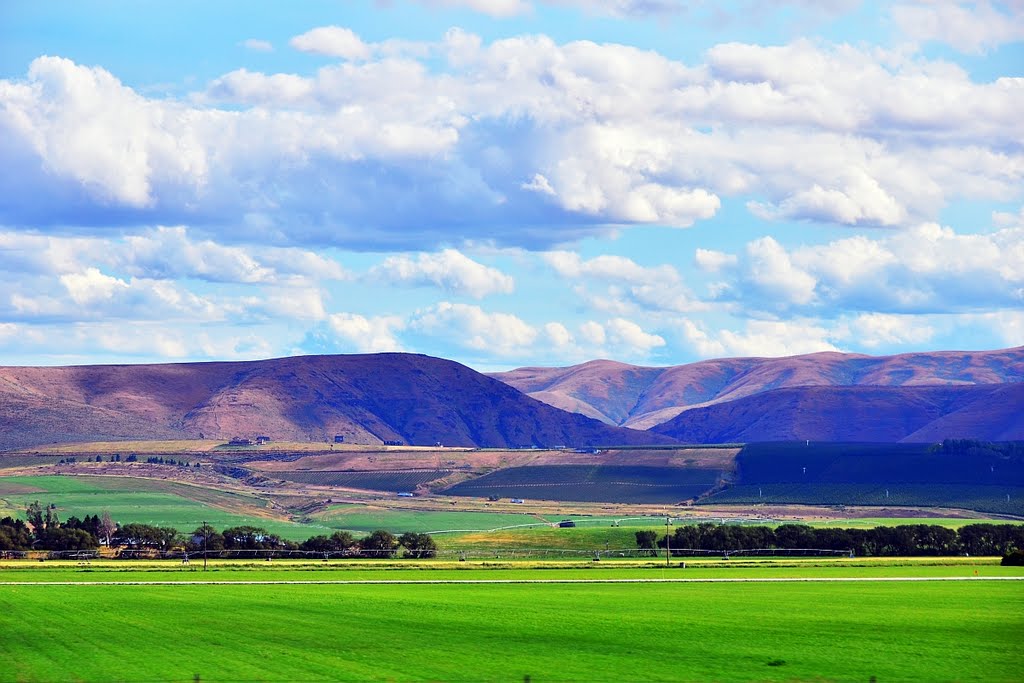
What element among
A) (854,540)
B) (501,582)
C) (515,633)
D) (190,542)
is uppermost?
(190,542)

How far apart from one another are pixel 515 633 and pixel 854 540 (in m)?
99.7

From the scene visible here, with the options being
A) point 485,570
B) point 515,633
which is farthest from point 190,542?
point 515,633

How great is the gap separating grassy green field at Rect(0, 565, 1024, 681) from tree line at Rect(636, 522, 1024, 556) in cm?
6082

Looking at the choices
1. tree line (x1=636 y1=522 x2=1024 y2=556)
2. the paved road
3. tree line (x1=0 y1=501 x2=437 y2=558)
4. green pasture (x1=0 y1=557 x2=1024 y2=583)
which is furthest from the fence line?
the paved road

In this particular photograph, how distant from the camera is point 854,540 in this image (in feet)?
536

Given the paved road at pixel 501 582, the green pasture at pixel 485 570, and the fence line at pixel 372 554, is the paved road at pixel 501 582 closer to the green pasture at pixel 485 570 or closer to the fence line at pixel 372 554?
the green pasture at pixel 485 570

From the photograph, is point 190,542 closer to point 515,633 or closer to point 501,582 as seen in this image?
point 501,582

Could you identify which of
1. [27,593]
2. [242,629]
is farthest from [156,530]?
[242,629]

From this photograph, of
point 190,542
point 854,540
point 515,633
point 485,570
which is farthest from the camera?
point 854,540

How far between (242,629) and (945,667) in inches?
1301

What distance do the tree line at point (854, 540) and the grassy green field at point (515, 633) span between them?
60823 mm

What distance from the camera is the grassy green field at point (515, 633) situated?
57906 mm

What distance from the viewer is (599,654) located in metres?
63.4

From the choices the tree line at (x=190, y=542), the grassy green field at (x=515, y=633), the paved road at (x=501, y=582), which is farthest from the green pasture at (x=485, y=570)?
the grassy green field at (x=515, y=633)
